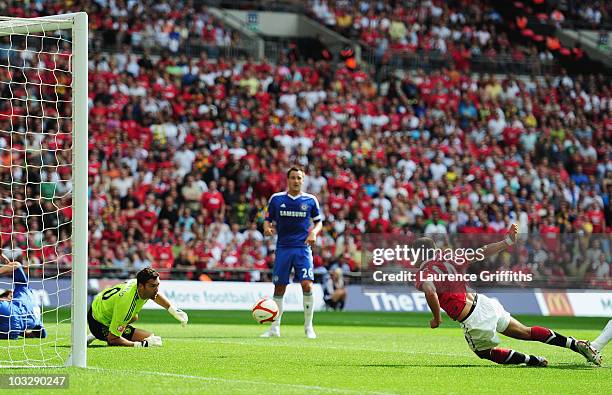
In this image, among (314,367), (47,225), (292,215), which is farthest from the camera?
(47,225)

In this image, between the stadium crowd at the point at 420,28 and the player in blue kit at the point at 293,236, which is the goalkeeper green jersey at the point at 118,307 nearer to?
the player in blue kit at the point at 293,236

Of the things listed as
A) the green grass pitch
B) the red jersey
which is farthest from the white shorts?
the green grass pitch

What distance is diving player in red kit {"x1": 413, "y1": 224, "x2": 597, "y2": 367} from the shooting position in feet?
37.9

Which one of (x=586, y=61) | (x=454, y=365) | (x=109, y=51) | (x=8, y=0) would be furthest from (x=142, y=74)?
(x=454, y=365)

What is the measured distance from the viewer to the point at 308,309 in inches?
672

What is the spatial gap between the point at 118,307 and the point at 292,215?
434cm

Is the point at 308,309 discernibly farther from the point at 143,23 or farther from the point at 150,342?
the point at 143,23

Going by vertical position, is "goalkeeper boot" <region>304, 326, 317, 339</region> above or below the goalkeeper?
below

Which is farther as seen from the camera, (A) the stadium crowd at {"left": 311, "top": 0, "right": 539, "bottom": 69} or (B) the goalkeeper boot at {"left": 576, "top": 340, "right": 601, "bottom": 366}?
(A) the stadium crowd at {"left": 311, "top": 0, "right": 539, "bottom": 69}

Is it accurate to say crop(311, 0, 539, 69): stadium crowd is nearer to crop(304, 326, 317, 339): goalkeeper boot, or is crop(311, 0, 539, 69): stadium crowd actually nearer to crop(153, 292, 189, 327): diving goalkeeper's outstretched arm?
crop(304, 326, 317, 339): goalkeeper boot

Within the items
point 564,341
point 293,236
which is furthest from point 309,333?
point 564,341

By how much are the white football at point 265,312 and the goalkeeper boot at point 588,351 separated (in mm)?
5052

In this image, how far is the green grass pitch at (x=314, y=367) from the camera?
373 inches

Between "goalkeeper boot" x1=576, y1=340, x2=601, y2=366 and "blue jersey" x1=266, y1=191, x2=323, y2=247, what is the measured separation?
237 inches
